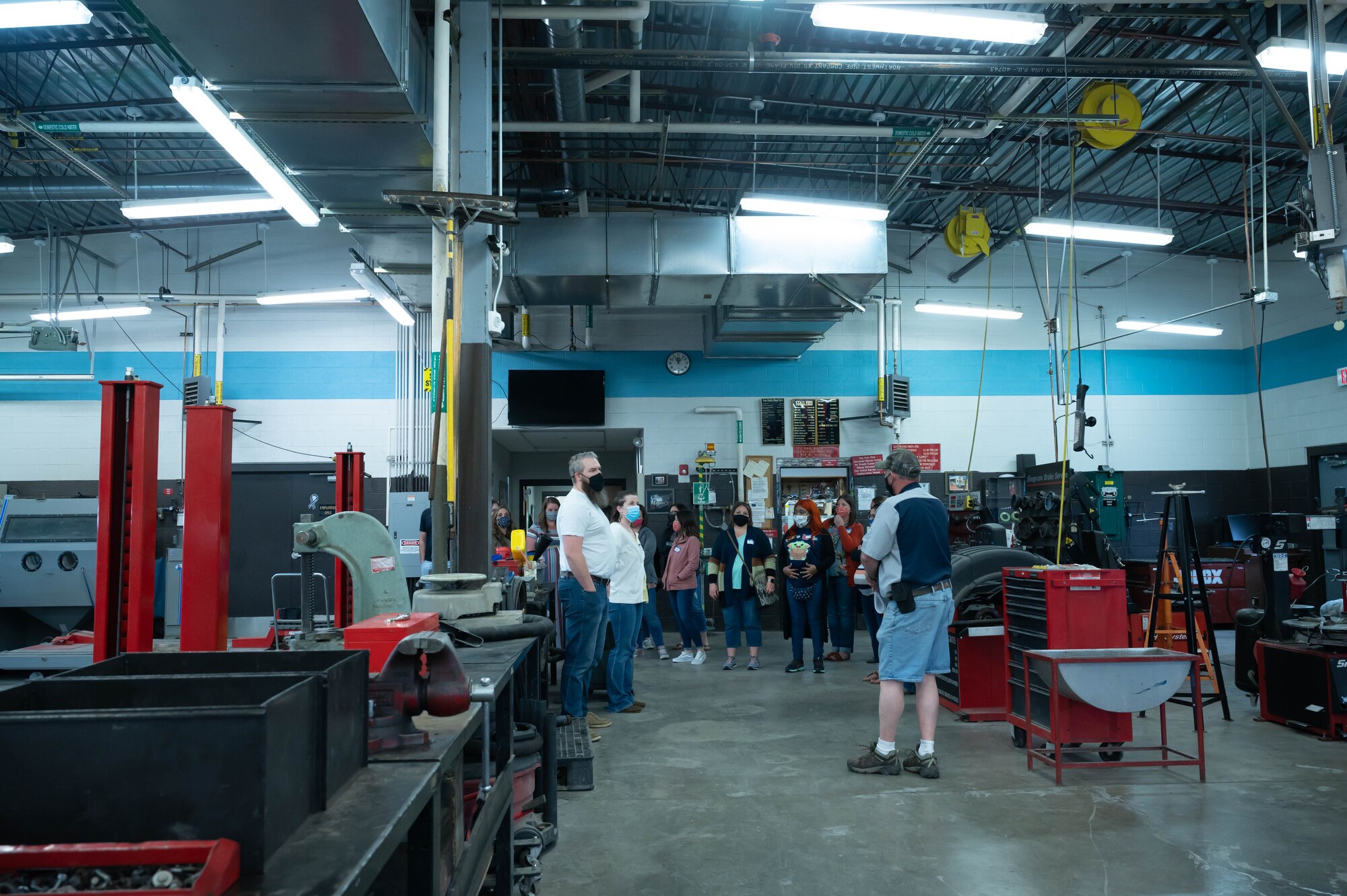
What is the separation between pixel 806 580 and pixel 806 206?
3379mm

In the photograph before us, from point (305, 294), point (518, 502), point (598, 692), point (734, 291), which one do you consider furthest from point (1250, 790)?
point (518, 502)

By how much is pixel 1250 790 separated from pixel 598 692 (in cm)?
420

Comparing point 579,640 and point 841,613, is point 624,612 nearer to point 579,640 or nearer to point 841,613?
point 579,640

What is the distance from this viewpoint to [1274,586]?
587 centimetres

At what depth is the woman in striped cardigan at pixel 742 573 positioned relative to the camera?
7.43 metres

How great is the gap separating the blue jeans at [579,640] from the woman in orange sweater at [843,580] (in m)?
3.19

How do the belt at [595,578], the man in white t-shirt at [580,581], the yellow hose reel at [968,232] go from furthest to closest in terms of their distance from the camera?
the yellow hose reel at [968,232] < the belt at [595,578] < the man in white t-shirt at [580,581]

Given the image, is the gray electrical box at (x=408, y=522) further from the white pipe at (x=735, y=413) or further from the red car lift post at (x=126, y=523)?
the red car lift post at (x=126, y=523)

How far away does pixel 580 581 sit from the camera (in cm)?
467

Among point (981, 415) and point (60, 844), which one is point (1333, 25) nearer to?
point (981, 415)

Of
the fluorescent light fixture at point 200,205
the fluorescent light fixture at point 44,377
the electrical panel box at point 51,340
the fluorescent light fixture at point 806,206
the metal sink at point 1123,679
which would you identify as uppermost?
the fluorescent light fixture at point 806,206

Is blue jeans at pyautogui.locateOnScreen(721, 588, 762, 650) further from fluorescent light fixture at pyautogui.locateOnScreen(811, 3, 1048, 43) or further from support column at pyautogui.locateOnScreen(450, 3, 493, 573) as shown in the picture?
fluorescent light fixture at pyautogui.locateOnScreen(811, 3, 1048, 43)

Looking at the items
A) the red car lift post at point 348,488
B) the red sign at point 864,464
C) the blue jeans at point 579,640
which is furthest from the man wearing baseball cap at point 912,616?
the red sign at point 864,464

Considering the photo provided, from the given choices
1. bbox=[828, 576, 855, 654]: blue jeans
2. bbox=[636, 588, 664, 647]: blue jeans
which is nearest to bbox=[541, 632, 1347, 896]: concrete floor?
bbox=[828, 576, 855, 654]: blue jeans
